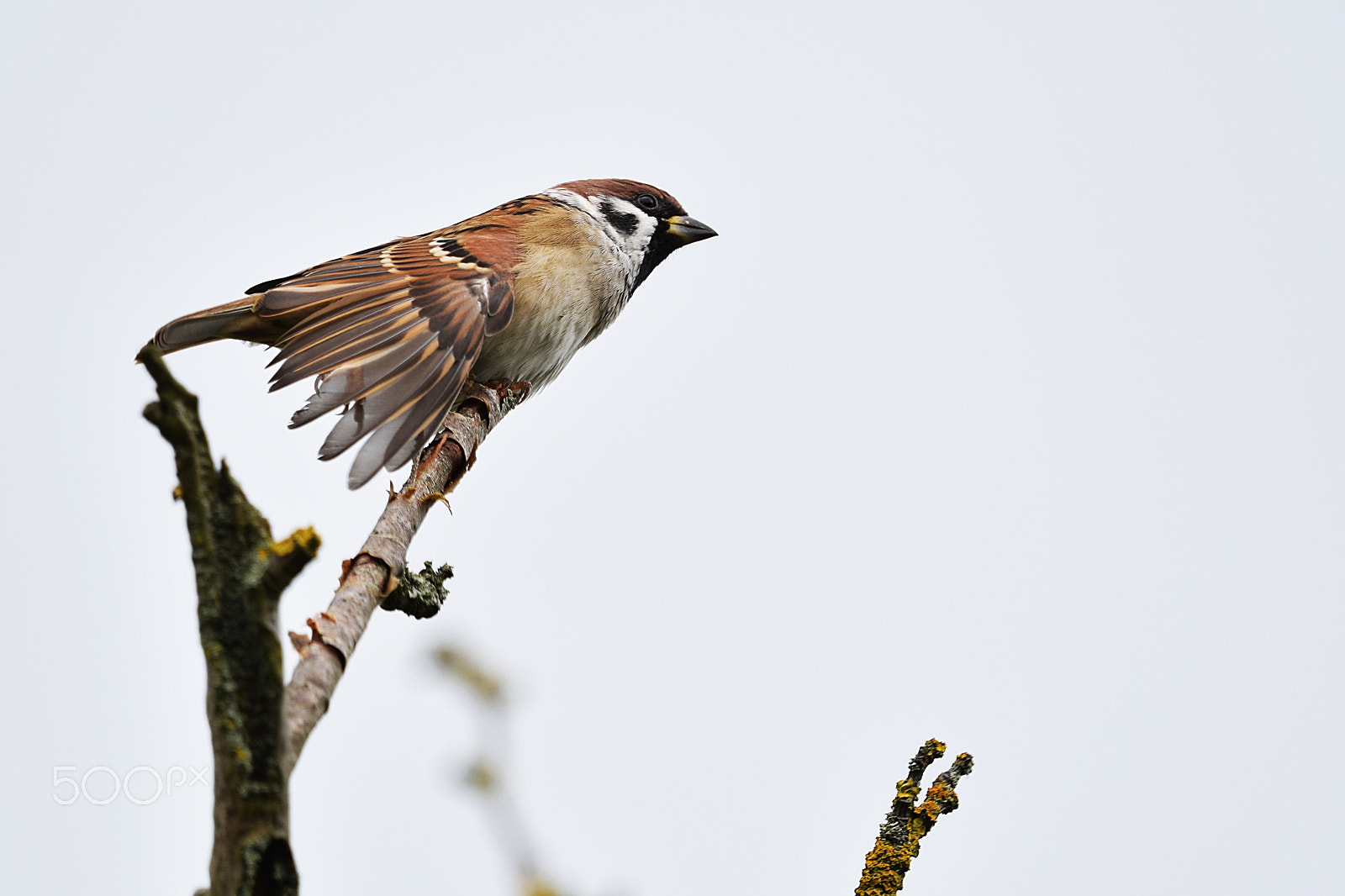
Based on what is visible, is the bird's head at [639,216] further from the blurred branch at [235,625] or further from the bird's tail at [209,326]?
the blurred branch at [235,625]

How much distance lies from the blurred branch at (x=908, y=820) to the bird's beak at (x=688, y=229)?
151 inches

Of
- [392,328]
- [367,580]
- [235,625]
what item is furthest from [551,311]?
[235,625]

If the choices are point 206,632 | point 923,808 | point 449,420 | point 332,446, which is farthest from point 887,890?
point 449,420

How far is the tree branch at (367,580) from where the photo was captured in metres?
1.79

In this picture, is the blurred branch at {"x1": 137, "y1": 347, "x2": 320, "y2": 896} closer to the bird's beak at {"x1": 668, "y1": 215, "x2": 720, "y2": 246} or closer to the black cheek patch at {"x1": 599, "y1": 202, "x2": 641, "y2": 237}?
the black cheek patch at {"x1": 599, "y1": 202, "x2": 641, "y2": 237}

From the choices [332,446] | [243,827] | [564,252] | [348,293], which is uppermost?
[564,252]

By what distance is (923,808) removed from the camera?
2.11 m

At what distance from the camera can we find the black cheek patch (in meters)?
5.29

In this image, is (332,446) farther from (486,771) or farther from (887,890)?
(887,890)

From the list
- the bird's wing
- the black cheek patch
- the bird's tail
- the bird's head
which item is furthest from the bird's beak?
the bird's tail

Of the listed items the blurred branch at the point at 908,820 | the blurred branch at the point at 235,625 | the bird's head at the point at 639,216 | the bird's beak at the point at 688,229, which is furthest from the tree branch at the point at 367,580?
the bird's beak at the point at 688,229

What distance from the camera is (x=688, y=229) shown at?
5.60 m

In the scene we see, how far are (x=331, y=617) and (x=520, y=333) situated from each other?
2.35 metres

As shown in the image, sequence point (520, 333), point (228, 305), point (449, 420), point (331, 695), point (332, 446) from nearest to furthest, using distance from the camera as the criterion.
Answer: point (331, 695)
point (332, 446)
point (449, 420)
point (228, 305)
point (520, 333)
